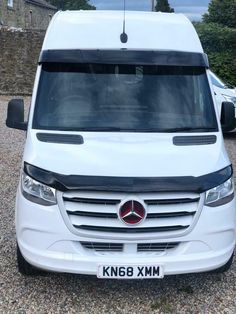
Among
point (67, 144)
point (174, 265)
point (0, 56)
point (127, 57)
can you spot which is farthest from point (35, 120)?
point (0, 56)

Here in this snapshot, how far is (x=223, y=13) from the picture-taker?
30516 mm

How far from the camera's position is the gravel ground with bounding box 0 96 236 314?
4.06 meters

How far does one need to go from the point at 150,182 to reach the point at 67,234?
751 millimetres

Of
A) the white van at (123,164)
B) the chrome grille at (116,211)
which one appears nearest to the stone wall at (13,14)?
the white van at (123,164)

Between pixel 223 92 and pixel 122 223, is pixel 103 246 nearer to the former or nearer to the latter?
pixel 122 223

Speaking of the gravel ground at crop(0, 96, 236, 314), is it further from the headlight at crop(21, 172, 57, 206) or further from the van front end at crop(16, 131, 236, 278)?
the headlight at crop(21, 172, 57, 206)

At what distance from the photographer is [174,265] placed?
3852 mm

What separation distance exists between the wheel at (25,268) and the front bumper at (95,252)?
0.31 m

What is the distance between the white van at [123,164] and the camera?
12.5 feet

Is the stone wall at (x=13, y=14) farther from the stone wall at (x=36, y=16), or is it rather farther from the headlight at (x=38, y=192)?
the headlight at (x=38, y=192)

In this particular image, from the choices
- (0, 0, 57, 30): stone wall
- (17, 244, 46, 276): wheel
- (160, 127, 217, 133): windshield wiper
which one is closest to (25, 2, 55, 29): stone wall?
(0, 0, 57, 30): stone wall

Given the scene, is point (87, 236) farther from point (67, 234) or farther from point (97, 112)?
point (97, 112)

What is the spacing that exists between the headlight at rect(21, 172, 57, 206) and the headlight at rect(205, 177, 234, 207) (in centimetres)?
122

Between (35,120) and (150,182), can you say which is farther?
(35,120)
